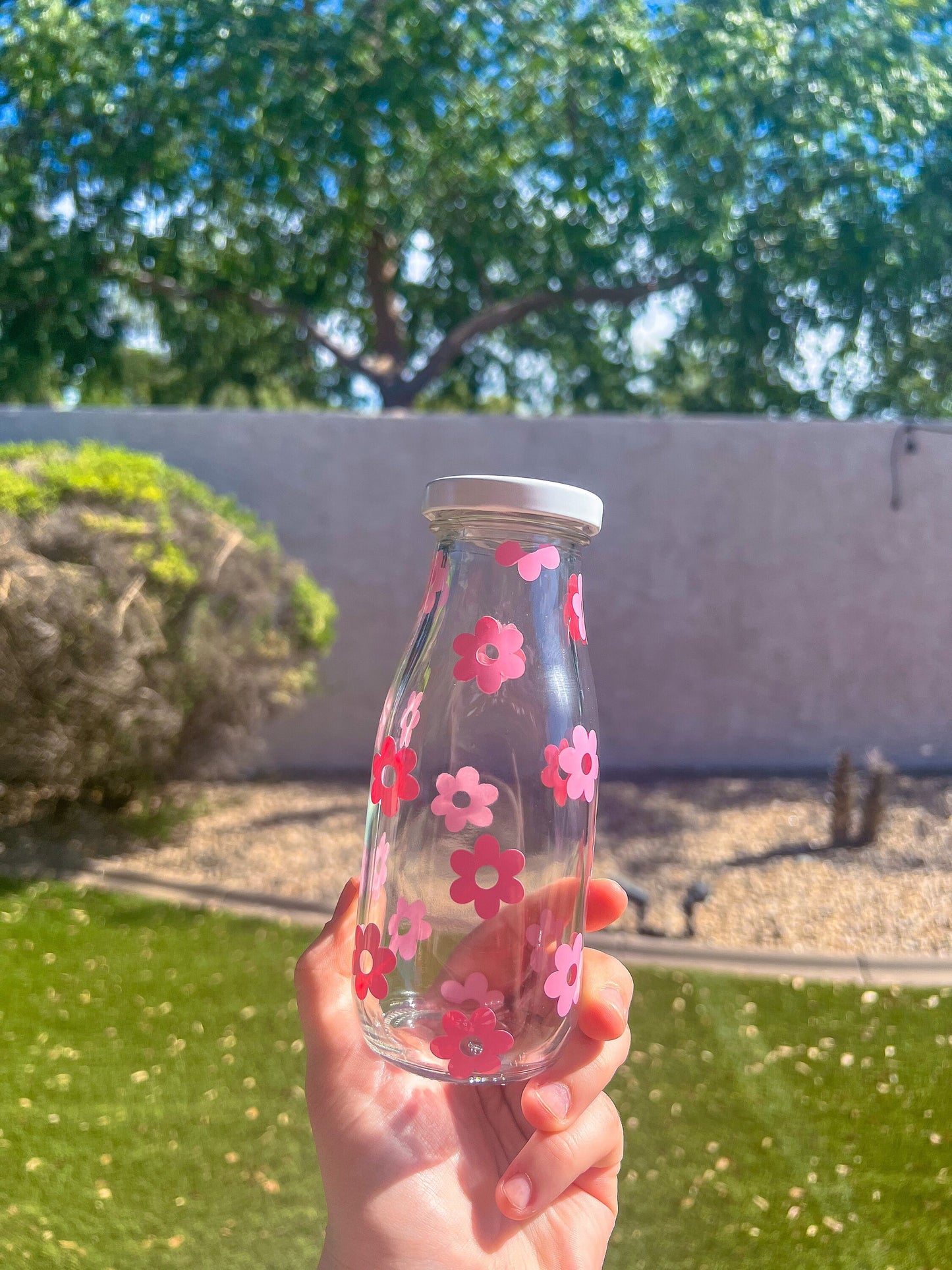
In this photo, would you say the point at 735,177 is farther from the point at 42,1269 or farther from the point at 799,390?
the point at 42,1269

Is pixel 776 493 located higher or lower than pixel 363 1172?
higher

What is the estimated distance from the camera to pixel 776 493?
505 centimetres

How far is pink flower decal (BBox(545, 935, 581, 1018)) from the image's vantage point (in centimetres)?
76

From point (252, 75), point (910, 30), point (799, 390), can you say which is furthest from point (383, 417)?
point (799, 390)

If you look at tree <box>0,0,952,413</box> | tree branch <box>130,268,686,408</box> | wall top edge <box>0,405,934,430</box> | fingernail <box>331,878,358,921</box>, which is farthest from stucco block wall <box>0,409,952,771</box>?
fingernail <box>331,878,358,921</box>

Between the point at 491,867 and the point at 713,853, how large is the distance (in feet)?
11.0

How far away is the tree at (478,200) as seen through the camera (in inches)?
166

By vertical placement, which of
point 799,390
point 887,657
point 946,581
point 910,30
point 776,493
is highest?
point 910,30

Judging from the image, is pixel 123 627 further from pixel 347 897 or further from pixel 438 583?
pixel 438 583

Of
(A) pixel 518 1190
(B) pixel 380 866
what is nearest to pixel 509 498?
(B) pixel 380 866

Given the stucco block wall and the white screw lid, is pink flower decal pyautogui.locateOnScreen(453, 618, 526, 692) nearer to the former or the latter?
the white screw lid

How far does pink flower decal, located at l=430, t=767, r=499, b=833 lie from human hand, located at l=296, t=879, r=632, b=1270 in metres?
0.20

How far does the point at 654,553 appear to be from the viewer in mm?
5090

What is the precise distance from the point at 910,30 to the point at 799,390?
4162mm
